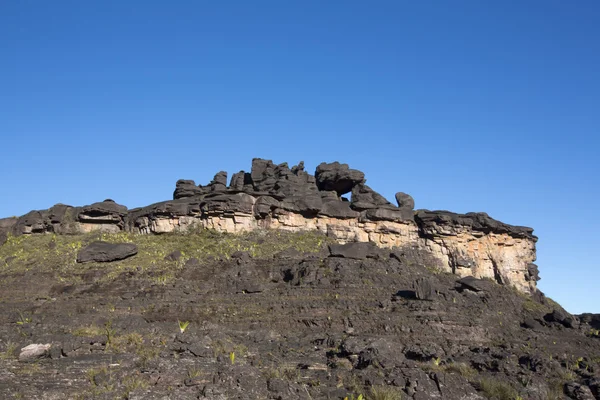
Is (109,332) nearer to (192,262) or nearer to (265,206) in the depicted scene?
(192,262)

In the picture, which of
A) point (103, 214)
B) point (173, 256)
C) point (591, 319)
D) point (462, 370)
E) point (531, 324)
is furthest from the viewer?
point (591, 319)

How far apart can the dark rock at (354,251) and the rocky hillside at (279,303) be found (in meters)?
0.10

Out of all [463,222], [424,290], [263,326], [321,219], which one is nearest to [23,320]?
[263,326]

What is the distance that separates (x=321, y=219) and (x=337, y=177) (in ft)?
19.6

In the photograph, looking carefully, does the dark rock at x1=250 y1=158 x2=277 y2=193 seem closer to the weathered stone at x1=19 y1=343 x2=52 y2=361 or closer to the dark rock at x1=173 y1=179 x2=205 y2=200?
the dark rock at x1=173 y1=179 x2=205 y2=200

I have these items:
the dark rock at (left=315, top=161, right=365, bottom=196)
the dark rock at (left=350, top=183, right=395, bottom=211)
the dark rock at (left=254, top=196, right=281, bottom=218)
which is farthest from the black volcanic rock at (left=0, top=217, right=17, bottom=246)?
the dark rock at (left=350, top=183, right=395, bottom=211)

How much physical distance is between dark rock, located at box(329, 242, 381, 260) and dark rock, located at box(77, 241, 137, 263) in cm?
1267

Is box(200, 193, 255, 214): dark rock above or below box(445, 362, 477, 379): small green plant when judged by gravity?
above

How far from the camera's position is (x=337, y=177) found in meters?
47.3

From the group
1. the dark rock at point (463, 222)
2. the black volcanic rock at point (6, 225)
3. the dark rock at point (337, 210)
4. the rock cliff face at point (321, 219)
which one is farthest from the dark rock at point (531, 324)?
the black volcanic rock at point (6, 225)

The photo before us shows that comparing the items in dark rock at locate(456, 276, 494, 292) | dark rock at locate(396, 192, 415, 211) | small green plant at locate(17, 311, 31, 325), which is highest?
dark rock at locate(396, 192, 415, 211)

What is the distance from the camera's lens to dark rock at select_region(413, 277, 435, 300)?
3081 cm

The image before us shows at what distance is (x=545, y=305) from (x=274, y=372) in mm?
31038

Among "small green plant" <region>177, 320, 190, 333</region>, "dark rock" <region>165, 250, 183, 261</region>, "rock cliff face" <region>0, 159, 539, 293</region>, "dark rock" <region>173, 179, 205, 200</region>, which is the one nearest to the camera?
A: "small green plant" <region>177, 320, 190, 333</region>
